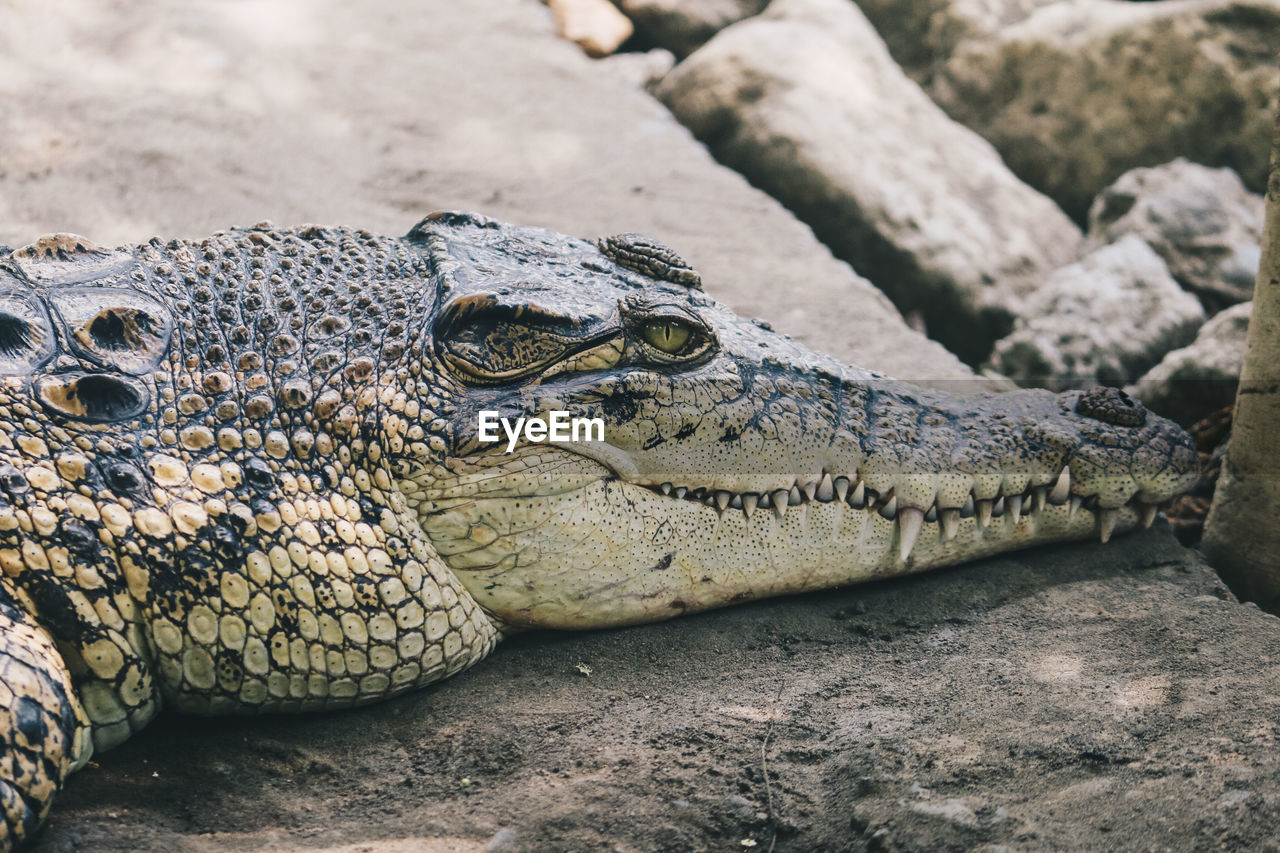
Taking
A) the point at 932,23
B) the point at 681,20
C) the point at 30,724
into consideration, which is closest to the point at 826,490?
the point at 30,724

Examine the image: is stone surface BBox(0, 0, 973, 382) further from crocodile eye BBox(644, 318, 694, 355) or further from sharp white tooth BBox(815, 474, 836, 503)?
crocodile eye BBox(644, 318, 694, 355)

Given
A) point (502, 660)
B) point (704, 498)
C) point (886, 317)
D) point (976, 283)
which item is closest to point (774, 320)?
point (886, 317)

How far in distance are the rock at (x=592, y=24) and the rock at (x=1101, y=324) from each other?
3.61 meters

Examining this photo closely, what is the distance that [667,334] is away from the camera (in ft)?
10.1

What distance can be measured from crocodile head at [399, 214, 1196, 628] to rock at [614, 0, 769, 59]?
Result: 15.6ft

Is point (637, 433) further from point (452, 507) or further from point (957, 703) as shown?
point (957, 703)

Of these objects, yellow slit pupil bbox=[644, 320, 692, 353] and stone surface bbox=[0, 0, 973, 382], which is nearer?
yellow slit pupil bbox=[644, 320, 692, 353]

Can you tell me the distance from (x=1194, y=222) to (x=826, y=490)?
13.4 ft

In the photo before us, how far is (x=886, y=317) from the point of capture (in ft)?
17.2

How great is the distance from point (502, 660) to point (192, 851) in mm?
1000

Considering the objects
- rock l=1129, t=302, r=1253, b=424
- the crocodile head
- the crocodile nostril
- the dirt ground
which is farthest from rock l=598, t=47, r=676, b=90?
the crocodile nostril

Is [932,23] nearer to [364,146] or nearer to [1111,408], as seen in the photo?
[364,146]

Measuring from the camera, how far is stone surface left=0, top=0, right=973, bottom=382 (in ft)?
16.6

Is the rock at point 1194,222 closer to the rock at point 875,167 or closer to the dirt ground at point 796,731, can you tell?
the rock at point 875,167
